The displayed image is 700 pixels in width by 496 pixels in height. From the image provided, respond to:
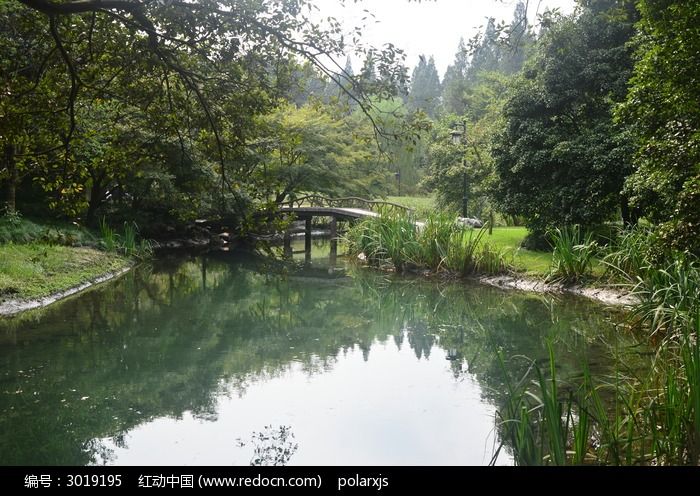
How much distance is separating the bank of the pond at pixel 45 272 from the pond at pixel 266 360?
329 mm

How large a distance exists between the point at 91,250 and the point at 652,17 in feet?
41.7

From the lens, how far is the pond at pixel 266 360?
5383mm

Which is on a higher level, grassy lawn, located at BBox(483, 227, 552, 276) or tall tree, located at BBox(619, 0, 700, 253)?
tall tree, located at BBox(619, 0, 700, 253)

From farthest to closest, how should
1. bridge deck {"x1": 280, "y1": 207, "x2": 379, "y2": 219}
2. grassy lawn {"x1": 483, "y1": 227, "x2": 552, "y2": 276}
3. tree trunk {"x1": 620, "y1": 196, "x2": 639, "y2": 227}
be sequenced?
bridge deck {"x1": 280, "y1": 207, "x2": 379, "y2": 219} < grassy lawn {"x1": 483, "y1": 227, "x2": 552, "y2": 276} < tree trunk {"x1": 620, "y1": 196, "x2": 639, "y2": 227}

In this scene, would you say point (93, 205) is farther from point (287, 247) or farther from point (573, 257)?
point (573, 257)

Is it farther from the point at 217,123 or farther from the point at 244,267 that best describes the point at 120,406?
the point at 244,267

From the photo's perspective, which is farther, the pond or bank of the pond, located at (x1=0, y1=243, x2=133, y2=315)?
bank of the pond, located at (x1=0, y1=243, x2=133, y2=315)

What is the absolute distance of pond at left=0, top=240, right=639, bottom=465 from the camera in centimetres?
538

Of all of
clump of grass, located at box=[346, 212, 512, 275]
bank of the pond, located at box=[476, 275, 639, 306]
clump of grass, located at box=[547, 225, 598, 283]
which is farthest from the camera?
clump of grass, located at box=[346, 212, 512, 275]

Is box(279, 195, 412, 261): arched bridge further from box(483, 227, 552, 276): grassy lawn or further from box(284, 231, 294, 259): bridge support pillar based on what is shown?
box(483, 227, 552, 276): grassy lawn

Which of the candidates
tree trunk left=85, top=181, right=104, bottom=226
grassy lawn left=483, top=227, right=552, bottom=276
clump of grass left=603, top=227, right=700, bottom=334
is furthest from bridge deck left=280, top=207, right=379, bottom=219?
clump of grass left=603, top=227, right=700, bottom=334

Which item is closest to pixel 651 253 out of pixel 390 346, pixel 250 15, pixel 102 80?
pixel 390 346

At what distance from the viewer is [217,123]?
6.92 m

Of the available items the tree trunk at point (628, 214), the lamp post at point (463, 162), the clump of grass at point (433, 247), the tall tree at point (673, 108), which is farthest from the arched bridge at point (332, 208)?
the tall tree at point (673, 108)
